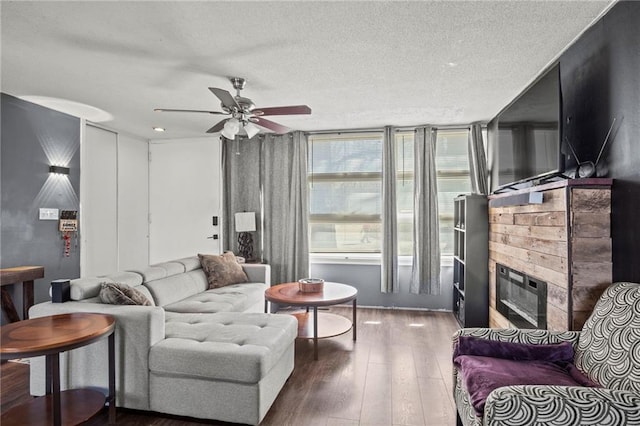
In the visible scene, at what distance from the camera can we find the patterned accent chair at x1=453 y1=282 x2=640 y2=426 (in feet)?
3.81

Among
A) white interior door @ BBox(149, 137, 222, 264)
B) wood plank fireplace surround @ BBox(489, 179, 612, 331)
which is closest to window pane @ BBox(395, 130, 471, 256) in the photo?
wood plank fireplace surround @ BBox(489, 179, 612, 331)

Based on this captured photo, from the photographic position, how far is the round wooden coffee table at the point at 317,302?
10.2 feet

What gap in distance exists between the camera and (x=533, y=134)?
105 inches

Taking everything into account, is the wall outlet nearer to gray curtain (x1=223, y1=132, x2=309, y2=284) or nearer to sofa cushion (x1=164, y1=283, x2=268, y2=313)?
sofa cushion (x1=164, y1=283, x2=268, y2=313)

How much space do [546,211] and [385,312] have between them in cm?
273

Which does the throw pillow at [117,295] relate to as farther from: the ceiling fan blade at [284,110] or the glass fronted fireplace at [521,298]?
the glass fronted fireplace at [521,298]

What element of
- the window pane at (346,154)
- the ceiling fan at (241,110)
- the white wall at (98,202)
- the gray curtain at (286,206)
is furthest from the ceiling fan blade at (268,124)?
the white wall at (98,202)

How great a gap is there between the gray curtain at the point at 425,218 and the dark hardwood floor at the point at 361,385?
91cm

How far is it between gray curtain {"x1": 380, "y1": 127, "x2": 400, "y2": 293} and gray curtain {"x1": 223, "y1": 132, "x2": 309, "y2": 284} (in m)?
1.10

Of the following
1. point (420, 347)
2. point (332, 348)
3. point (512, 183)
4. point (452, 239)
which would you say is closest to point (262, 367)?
point (332, 348)

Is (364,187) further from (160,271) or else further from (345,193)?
(160,271)

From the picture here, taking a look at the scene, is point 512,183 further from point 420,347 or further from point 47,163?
Answer: point 47,163

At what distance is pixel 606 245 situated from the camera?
191cm

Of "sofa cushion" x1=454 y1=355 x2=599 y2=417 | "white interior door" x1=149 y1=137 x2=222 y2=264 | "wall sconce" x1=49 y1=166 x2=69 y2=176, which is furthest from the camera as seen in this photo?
"white interior door" x1=149 y1=137 x2=222 y2=264
